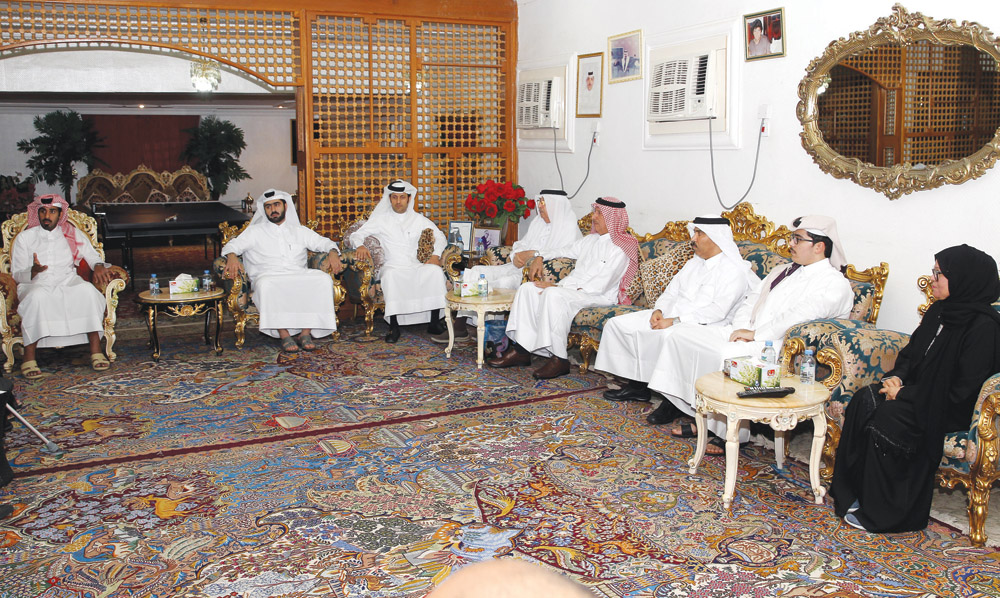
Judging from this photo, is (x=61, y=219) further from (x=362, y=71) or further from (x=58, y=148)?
(x=58, y=148)

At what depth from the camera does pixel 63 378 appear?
20.3ft

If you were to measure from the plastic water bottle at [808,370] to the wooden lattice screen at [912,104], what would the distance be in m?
1.43

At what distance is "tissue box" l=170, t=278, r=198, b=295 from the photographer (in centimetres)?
671

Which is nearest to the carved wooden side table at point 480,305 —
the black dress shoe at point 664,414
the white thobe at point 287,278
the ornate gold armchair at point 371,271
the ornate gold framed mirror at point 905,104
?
the ornate gold armchair at point 371,271

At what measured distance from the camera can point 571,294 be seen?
620 centimetres

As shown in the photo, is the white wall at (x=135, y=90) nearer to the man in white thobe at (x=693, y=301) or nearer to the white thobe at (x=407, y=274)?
the white thobe at (x=407, y=274)

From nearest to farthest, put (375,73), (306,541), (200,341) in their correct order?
(306,541) → (200,341) → (375,73)

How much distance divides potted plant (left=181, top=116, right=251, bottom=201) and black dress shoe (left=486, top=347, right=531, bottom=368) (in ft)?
30.2

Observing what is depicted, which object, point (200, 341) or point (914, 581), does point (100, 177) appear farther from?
point (914, 581)

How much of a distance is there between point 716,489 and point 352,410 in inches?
92.6

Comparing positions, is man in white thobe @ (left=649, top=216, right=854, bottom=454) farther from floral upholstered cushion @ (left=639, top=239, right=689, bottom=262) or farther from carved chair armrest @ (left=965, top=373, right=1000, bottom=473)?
floral upholstered cushion @ (left=639, top=239, right=689, bottom=262)

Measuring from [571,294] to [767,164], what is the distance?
62.8 inches

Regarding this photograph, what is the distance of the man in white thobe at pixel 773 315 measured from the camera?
459cm

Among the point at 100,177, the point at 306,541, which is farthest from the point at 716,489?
the point at 100,177
